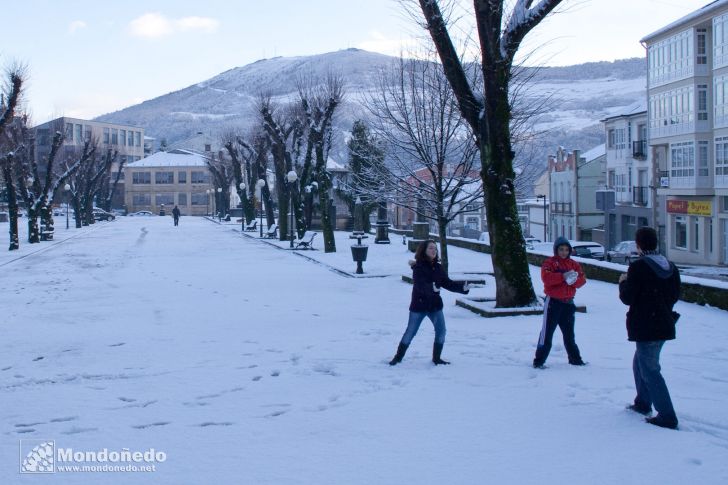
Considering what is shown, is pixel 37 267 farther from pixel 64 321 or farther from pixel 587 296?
pixel 587 296

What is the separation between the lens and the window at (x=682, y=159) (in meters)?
39.3

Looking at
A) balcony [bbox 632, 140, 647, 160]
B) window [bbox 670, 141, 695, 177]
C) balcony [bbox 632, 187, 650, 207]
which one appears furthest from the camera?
balcony [bbox 632, 140, 647, 160]

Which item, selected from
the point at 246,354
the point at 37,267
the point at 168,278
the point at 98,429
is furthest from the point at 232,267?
the point at 98,429

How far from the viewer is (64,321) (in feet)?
44.3

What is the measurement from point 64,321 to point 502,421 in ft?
29.5

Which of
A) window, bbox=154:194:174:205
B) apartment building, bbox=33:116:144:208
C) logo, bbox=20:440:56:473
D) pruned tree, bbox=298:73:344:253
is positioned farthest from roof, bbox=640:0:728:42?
apartment building, bbox=33:116:144:208

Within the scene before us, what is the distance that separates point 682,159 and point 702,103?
293 centimetres

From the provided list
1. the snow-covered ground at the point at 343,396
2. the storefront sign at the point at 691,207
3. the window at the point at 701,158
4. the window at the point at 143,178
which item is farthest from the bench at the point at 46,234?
the window at the point at 143,178

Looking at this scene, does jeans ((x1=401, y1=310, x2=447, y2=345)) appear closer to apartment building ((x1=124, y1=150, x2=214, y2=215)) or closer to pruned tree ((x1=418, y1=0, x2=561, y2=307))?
pruned tree ((x1=418, y1=0, x2=561, y2=307))

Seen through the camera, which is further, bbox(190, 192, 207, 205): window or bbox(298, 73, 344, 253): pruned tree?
bbox(190, 192, 207, 205): window

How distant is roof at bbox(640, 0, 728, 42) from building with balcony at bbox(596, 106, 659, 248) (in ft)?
23.8

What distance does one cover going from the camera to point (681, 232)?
42312 millimetres

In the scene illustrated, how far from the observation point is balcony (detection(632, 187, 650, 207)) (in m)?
48.1

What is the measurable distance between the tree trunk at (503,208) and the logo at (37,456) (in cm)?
837
